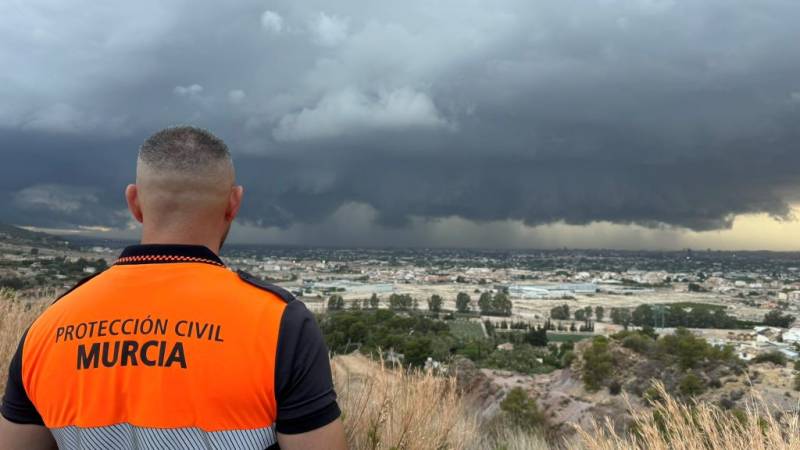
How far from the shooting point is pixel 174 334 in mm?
1970

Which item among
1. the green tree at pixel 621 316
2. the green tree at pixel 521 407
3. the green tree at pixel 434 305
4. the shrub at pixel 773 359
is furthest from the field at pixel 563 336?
the green tree at pixel 521 407

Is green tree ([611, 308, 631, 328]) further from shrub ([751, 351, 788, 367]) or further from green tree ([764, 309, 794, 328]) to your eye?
shrub ([751, 351, 788, 367])

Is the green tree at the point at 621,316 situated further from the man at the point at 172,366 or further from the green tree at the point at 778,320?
the man at the point at 172,366

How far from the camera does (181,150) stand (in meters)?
2.28

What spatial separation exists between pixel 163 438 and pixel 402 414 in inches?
121

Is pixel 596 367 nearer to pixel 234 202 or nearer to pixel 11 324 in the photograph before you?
pixel 11 324

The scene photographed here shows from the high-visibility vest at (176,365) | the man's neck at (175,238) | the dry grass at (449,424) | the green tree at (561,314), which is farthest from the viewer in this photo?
the green tree at (561,314)

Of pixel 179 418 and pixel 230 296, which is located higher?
pixel 230 296

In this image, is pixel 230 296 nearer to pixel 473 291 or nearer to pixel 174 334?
pixel 174 334

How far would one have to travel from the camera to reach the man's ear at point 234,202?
244 cm

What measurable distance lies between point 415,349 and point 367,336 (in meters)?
3.11

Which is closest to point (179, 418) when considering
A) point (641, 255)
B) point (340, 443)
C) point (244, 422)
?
point (244, 422)

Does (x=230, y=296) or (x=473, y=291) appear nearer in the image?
(x=230, y=296)

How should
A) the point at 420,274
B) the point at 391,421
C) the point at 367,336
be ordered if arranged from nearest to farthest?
the point at 391,421, the point at 367,336, the point at 420,274
